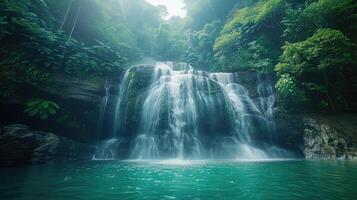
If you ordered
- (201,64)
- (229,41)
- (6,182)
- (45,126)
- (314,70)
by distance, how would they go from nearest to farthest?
(6,182)
(45,126)
(314,70)
(229,41)
(201,64)

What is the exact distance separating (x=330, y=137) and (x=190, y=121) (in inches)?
289

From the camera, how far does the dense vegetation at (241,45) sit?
39.2 ft

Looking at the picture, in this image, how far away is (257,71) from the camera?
1712cm

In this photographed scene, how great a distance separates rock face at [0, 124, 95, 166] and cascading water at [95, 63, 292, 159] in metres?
2.86

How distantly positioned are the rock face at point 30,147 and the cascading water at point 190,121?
286cm

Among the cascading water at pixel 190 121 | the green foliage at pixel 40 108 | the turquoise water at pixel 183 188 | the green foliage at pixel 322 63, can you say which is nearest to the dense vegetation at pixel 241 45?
the green foliage at pixel 322 63

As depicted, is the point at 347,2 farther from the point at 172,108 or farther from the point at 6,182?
the point at 6,182

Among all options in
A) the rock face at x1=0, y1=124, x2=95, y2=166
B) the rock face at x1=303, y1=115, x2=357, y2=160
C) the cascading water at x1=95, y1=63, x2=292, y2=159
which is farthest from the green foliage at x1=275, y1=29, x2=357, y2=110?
the rock face at x1=0, y1=124, x2=95, y2=166

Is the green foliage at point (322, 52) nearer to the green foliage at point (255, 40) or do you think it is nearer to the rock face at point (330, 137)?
the rock face at point (330, 137)

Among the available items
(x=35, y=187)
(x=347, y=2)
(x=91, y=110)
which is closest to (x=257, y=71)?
(x=347, y=2)

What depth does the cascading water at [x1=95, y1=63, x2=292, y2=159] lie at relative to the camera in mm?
12828

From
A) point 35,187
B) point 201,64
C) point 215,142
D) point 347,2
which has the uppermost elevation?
point 201,64

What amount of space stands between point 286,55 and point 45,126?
1469cm

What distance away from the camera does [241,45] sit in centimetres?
2048
